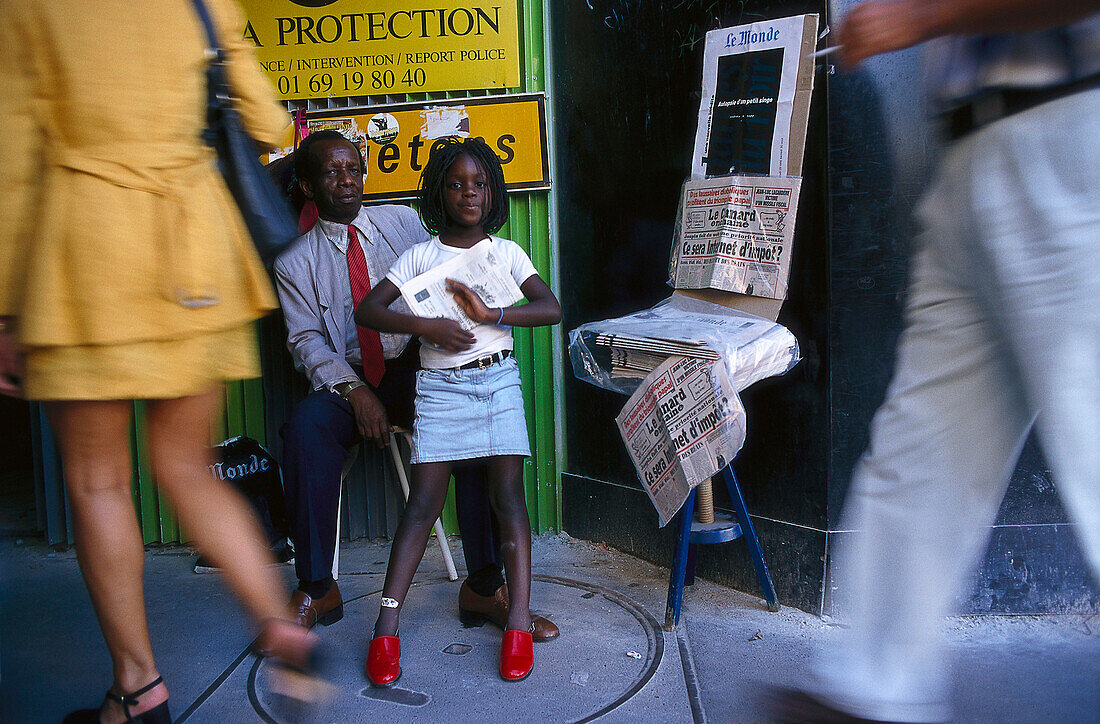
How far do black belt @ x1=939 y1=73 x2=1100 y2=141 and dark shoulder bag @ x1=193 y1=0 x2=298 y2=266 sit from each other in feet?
4.24

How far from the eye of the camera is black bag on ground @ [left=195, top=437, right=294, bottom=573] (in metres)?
3.32

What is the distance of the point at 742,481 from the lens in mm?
2848

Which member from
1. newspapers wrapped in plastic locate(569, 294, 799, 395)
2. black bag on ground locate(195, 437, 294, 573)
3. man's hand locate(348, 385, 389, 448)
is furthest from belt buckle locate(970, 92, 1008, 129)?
black bag on ground locate(195, 437, 294, 573)

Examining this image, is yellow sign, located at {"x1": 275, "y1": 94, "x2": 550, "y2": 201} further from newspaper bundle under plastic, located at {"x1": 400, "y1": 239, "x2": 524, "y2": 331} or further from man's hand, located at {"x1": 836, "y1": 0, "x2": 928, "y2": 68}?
man's hand, located at {"x1": 836, "y1": 0, "x2": 928, "y2": 68}

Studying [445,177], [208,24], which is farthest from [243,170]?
[445,177]

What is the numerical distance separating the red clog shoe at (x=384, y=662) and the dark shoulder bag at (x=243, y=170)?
43.7 inches

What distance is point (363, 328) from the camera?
3053 millimetres

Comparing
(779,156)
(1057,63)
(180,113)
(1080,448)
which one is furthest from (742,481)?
(180,113)

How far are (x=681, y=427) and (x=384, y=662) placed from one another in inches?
40.1

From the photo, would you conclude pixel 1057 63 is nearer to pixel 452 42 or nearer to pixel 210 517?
pixel 210 517

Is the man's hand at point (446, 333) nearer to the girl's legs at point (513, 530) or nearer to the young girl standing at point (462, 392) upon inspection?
the young girl standing at point (462, 392)

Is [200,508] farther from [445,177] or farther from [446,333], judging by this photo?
[445,177]

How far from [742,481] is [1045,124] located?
5.73 ft

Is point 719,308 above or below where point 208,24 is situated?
below
